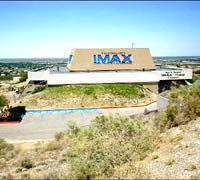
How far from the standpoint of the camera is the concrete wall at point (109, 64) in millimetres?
46875

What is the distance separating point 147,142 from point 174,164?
210cm

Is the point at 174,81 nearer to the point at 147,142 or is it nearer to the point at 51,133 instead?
the point at 51,133

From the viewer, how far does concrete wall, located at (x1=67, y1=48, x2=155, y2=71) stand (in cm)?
4688

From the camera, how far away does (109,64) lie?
47719 millimetres

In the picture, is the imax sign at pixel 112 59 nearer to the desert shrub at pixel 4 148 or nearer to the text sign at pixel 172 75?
the text sign at pixel 172 75

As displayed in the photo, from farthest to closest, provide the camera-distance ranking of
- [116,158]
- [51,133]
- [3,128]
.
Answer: [3,128] → [51,133] → [116,158]

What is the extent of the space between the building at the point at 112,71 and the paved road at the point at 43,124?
7657mm

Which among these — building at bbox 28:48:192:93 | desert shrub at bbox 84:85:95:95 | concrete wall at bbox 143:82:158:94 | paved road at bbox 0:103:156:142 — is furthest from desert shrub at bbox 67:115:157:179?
concrete wall at bbox 143:82:158:94

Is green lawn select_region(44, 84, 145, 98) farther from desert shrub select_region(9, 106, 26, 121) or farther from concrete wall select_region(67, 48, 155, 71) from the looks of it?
desert shrub select_region(9, 106, 26, 121)

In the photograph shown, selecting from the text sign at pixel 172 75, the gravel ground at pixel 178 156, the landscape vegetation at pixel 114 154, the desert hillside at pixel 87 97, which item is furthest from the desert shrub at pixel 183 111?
the text sign at pixel 172 75

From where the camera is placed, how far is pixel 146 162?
46.3 ft

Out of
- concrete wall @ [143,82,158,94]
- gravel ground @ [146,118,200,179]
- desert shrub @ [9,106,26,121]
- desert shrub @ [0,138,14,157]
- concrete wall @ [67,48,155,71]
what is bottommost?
desert shrub @ [9,106,26,121]

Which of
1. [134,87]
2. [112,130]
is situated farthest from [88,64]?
[112,130]

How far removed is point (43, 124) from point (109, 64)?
19691 millimetres
